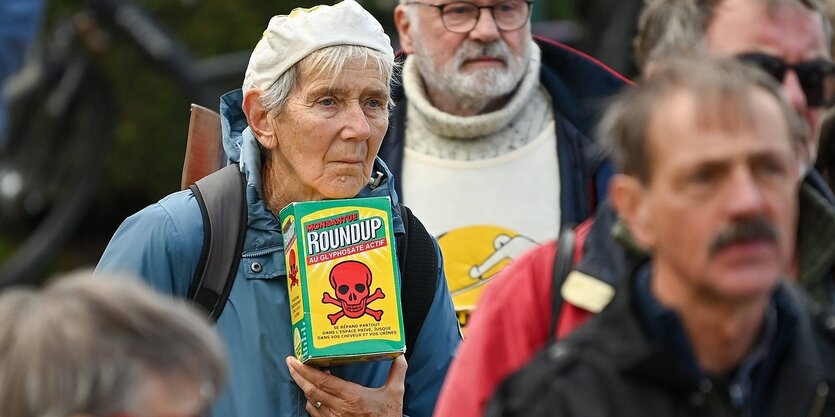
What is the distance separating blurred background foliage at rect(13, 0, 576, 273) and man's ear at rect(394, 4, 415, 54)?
5395 mm

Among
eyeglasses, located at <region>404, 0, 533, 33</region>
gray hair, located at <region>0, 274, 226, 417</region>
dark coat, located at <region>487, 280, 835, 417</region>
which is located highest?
gray hair, located at <region>0, 274, 226, 417</region>

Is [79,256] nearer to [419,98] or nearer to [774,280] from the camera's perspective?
[419,98]

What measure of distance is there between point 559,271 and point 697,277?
1.19 ft

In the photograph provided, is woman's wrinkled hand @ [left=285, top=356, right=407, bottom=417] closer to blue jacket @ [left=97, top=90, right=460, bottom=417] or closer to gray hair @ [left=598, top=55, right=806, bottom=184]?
blue jacket @ [left=97, top=90, right=460, bottom=417]

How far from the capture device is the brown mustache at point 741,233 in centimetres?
280

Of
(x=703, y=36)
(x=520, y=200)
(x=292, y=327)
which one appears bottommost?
(x=520, y=200)

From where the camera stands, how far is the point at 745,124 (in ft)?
9.30

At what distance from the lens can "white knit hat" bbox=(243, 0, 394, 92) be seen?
166 inches

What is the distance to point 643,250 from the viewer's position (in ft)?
10.1

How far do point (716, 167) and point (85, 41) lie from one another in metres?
8.19

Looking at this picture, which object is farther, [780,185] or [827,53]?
[827,53]

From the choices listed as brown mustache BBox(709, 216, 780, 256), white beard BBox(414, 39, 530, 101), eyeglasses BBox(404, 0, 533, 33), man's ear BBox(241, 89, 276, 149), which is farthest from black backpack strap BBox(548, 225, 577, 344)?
eyeglasses BBox(404, 0, 533, 33)

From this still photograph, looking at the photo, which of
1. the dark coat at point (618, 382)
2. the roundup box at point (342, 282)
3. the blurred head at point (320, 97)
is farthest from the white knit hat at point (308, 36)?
the dark coat at point (618, 382)

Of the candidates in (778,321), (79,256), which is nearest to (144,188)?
(79,256)
